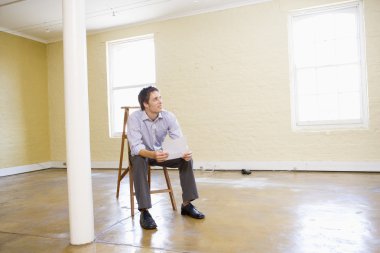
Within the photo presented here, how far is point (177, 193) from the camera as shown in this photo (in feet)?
11.7

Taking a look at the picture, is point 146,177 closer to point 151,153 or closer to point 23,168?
point 151,153

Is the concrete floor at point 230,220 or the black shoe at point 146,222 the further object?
the black shoe at point 146,222

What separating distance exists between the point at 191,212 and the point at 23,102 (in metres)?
5.36

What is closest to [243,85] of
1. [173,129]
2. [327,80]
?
[327,80]

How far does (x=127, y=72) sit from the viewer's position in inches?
247

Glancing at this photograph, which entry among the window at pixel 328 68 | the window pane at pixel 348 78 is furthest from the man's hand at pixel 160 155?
the window pane at pixel 348 78

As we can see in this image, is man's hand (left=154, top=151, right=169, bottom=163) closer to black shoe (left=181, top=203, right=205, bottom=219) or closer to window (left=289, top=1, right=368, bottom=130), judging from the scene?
black shoe (left=181, top=203, right=205, bottom=219)

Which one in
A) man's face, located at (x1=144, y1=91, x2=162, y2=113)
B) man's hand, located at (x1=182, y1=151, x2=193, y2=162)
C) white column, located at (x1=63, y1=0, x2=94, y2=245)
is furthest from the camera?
man's face, located at (x1=144, y1=91, x2=162, y2=113)

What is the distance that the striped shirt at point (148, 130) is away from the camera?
98.3 inches

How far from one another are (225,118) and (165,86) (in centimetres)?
134

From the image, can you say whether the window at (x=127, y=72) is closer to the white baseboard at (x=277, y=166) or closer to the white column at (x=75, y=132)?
the white baseboard at (x=277, y=166)

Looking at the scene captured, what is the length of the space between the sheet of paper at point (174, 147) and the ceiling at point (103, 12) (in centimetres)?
347

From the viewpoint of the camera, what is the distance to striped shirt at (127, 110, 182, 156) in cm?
250

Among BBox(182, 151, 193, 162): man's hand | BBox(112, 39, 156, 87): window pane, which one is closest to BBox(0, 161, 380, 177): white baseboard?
BBox(112, 39, 156, 87): window pane
